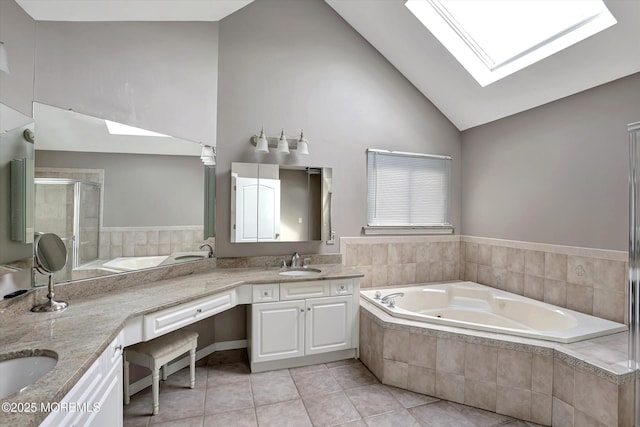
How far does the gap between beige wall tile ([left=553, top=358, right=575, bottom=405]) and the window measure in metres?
1.86

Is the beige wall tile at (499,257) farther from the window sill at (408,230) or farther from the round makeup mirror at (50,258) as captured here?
the round makeup mirror at (50,258)

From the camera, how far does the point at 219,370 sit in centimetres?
257

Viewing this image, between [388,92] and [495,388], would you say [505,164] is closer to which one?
[388,92]

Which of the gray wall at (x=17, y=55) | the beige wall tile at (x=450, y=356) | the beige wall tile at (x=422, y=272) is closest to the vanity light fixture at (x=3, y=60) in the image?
the gray wall at (x=17, y=55)

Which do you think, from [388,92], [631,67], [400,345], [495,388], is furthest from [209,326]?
[631,67]

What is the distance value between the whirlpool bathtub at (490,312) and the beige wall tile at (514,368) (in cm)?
15

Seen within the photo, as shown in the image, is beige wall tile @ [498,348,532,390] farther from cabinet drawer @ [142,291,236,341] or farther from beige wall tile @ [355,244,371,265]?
cabinet drawer @ [142,291,236,341]

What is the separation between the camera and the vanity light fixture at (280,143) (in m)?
2.84

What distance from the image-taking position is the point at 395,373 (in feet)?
7.68

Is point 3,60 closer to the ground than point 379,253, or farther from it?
farther from it

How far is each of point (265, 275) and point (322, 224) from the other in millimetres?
816

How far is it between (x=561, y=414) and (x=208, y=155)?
3.19 m

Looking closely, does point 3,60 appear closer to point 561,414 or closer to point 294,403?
point 294,403

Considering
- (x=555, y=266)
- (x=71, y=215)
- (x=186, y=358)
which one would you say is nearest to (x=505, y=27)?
(x=555, y=266)
